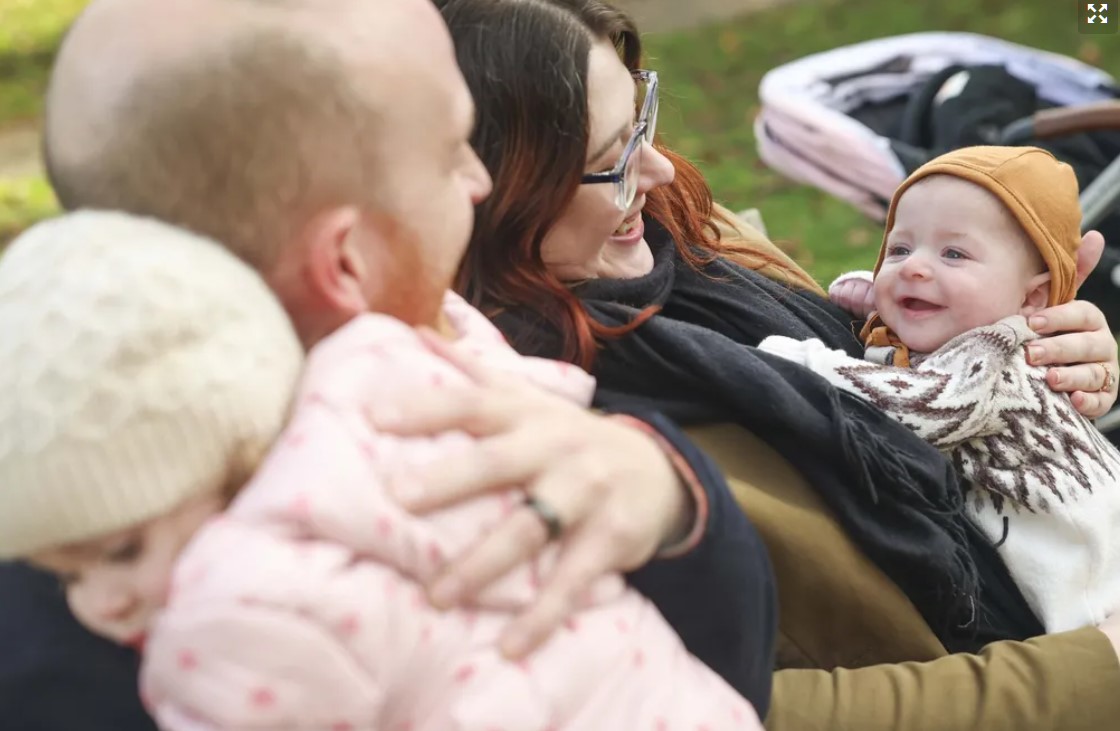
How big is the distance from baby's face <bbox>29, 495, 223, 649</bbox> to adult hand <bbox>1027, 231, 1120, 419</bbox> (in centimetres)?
128

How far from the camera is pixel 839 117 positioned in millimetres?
3102

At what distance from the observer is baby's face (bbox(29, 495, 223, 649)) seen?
2.83ft

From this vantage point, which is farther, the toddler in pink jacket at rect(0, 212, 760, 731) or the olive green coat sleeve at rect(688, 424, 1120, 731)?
the olive green coat sleeve at rect(688, 424, 1120, 731)

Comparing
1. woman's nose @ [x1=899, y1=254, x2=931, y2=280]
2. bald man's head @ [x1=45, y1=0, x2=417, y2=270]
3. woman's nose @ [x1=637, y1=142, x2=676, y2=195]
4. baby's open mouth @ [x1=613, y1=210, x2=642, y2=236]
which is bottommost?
baby's open mouth @ [x1=613, y1=210, x2=642, y2=236]

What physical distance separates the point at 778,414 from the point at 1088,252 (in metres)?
0.77

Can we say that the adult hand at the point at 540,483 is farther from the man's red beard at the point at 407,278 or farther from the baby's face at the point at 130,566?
the baby's face at the point at 130,566

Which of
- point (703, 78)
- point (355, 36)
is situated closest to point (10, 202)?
point (703, 78)

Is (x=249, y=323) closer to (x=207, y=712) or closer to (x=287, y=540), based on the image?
(x=287, y=540)

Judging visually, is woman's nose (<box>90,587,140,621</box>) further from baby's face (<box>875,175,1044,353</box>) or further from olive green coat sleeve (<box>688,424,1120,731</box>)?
baby's face (<box>875,175,1044,353</box>)

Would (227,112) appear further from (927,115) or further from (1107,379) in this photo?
(927,115)

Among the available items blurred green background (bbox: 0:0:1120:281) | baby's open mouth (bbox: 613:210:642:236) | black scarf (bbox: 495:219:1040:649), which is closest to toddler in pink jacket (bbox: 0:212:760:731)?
black scarf (bbox: 495:219:1040:649)

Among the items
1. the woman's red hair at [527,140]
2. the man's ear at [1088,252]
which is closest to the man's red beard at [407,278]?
the woman's red hair at [527,140]

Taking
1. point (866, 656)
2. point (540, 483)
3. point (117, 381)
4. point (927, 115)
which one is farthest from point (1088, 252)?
point (117, 381)

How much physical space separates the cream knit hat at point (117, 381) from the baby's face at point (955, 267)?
46.4 inches
